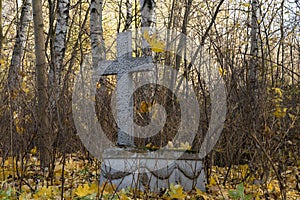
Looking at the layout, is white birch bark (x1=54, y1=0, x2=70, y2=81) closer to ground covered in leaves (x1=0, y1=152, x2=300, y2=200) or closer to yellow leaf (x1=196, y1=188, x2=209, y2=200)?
ground covered in leaves (x1=0, y1=152, x2=300, y2=200)

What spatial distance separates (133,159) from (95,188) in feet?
1.68

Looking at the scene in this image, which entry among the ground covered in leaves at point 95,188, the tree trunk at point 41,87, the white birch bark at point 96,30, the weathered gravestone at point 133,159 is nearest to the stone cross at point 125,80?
the weathered gravestone at point 133,159

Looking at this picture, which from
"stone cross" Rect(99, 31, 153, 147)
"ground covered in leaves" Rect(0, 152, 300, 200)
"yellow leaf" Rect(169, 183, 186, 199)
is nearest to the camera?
"ground covered in leaves" Rect(0, 152, 300, 200)

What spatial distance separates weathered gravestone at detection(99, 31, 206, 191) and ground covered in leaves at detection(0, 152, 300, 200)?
0.11m

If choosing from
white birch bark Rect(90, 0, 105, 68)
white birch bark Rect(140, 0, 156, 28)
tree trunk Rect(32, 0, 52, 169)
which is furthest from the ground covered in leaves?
white birch bark Rect(90, 0, 105, 68)

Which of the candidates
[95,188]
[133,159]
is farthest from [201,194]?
[95,188]

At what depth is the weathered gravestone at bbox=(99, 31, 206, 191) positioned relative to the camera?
12.0ft

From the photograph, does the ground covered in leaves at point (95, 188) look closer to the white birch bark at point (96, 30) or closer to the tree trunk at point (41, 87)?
the tree trunk at point (41, 87)

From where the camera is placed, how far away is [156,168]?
365 cm

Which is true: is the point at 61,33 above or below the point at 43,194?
above

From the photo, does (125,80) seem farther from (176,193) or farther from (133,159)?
(176,193)

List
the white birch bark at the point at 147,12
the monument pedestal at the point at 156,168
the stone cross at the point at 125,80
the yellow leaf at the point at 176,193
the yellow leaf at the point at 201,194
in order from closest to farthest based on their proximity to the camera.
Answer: the yellow leaf at the point at 176,193, the yellow leaf at the point at 201,194, the monument pedestal at the point at 156,168, the stone cross at the point at 125,80, the white birch bark at the point at 147,12

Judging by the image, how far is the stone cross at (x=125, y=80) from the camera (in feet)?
12.7

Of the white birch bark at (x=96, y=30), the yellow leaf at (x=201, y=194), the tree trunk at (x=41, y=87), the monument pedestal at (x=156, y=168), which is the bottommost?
the yellow leaf at (x=201, y=194)
